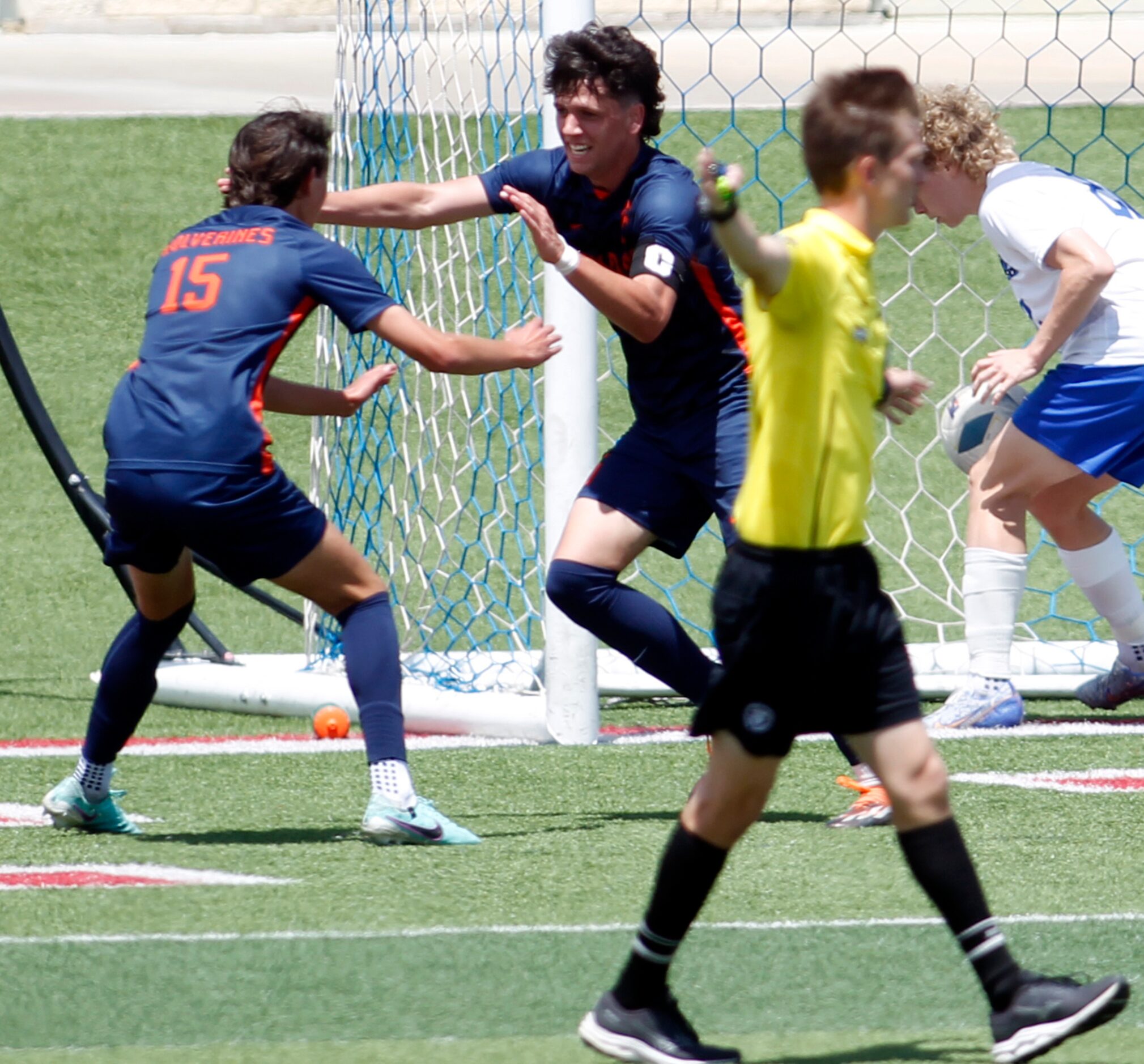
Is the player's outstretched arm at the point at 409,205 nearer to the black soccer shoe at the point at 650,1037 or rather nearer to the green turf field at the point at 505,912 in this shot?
the green turf field at the point at 505,912

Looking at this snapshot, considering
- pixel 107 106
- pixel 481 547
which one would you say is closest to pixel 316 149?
pixel 481 547

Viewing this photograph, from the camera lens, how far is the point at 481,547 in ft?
26.6

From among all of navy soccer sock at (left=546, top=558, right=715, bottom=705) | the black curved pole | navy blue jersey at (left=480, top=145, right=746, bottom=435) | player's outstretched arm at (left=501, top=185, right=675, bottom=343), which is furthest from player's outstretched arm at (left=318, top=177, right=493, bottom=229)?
the black curved pole

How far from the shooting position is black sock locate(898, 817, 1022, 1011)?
3117mm

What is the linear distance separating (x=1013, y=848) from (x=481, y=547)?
3.78 meters

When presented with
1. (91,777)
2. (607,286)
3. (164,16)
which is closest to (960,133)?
(607,286)

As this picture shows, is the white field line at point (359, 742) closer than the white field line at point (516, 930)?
No

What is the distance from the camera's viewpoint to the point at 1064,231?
5.84 m

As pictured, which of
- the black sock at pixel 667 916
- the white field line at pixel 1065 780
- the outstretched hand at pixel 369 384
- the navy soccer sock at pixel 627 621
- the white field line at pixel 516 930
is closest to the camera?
Result: the black sock at pixel 667 916

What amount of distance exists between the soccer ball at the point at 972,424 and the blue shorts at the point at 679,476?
169 cm

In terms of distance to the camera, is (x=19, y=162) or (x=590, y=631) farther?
(x=19, y=162)

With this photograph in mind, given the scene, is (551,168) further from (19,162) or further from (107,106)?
(107,106)

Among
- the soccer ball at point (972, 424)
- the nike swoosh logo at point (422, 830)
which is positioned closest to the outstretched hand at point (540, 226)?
the nike swoosh logo at point (422, 830)

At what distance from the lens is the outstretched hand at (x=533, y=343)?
444 cm
